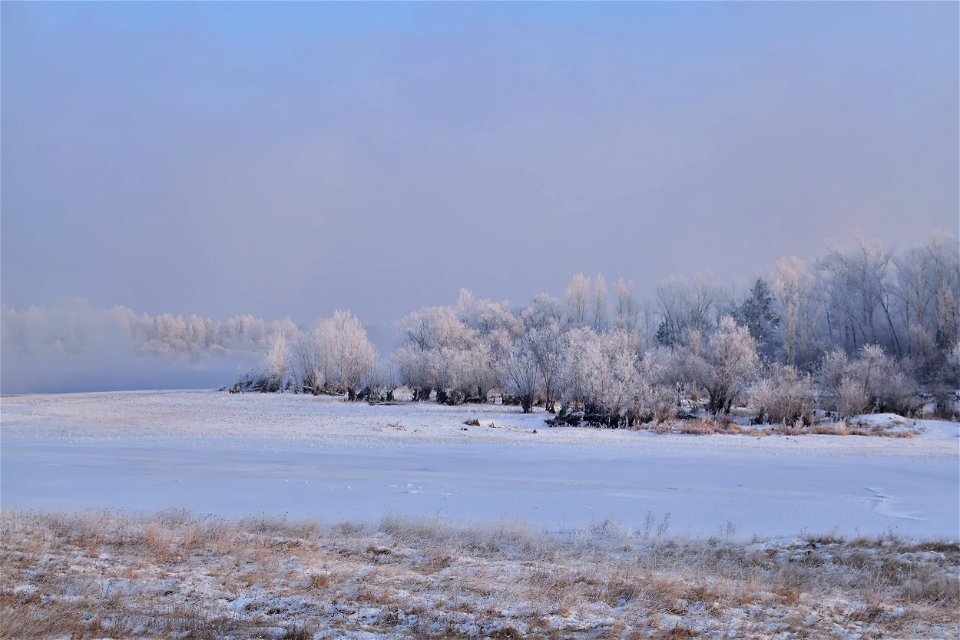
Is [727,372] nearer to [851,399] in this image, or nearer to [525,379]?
[851,399]

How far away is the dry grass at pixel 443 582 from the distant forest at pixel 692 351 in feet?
86.5

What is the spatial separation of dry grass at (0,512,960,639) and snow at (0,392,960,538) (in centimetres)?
175

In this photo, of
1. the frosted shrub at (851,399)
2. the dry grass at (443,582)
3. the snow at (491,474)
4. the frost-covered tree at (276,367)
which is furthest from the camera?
the frost-covered tree at (276,367)

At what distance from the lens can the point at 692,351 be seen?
54.9 meters

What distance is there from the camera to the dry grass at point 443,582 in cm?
741

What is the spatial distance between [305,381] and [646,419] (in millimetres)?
42756

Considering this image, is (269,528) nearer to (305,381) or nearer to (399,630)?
(399,630)

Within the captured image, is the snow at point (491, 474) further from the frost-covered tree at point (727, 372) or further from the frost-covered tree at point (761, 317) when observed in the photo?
→ the frost-covered tree at point (761, 317)

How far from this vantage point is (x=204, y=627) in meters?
6.98

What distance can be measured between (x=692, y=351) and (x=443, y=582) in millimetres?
48839

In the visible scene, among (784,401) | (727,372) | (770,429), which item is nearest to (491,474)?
(770,429)

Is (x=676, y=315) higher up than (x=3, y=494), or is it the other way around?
(x=676, y=315)

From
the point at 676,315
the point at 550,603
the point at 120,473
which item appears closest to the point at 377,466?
the point at 120,473

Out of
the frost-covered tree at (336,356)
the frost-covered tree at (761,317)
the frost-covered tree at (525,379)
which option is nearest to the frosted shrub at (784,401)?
the frost-covered tree at (525,379)
